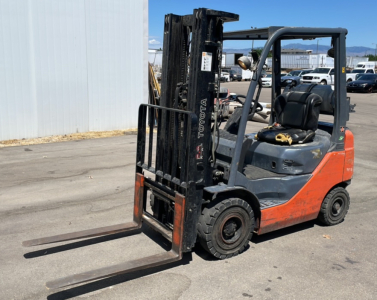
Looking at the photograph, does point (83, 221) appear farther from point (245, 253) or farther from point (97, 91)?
point (97, 91)

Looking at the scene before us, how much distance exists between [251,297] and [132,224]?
201 centimetres

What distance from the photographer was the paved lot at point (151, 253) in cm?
423

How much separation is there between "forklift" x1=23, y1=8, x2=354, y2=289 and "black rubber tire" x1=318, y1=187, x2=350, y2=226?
2 centimetres

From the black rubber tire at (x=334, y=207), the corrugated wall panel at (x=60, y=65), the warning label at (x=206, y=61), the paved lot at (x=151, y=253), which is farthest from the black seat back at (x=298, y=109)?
the corrugated wall panel at (x=60, y=65)

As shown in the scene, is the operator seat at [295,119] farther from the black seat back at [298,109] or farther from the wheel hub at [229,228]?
the wheel hub at [229,228]

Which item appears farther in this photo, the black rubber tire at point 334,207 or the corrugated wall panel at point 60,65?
the corrugated wall panel at point 60,65

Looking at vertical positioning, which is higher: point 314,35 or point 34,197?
point 314,35

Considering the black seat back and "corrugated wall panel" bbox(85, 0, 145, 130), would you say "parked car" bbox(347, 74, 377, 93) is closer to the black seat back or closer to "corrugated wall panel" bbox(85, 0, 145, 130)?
"corrugated wall panel" bbox(85, 0, 145, 130)

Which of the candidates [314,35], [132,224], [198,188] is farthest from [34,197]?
[314,35]

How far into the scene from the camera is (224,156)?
5172mm

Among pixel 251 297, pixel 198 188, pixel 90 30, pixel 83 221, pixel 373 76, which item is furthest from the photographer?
pixel 373 76

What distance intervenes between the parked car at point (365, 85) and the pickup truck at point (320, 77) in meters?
1.84

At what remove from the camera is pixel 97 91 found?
1398 cm

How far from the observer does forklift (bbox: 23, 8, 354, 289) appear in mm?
4496
